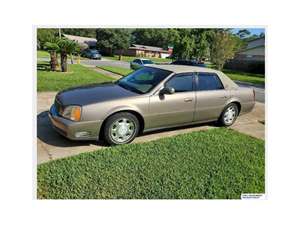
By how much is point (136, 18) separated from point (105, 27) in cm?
47

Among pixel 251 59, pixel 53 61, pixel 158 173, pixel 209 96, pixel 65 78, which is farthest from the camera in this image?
pixel 65 78

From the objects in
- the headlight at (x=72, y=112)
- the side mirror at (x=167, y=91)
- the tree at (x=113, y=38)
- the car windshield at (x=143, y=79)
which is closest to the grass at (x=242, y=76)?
the car windshield at (x=143, y=79)

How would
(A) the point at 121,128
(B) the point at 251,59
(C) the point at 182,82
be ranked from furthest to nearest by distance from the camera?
1. (B) the point at 251,59
2. (C) the point at 182,82
3. (A) the point at 121,128

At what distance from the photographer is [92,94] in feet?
12.1

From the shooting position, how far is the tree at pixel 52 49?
13.3 ft

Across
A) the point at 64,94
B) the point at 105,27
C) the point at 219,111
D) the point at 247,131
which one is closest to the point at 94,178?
the point at 64,94

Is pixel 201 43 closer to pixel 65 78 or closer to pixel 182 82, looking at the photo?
pixel 182 82

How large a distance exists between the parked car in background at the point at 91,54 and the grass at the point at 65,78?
0.27 metres

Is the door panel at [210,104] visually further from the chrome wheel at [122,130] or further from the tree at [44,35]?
the tree at [44,35]


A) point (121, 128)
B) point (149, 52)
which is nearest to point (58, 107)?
point (121, 128)

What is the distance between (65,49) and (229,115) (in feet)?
11.2

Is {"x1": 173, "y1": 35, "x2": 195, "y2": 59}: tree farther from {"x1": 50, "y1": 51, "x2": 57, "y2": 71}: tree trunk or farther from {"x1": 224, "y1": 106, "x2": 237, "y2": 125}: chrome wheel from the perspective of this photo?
{"x1": 50, "y1": 51, "x2": 57, "y2": 71}: tree trunk

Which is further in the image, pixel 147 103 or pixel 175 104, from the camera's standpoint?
pixel 175 104

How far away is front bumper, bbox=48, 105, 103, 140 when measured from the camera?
3.31m
